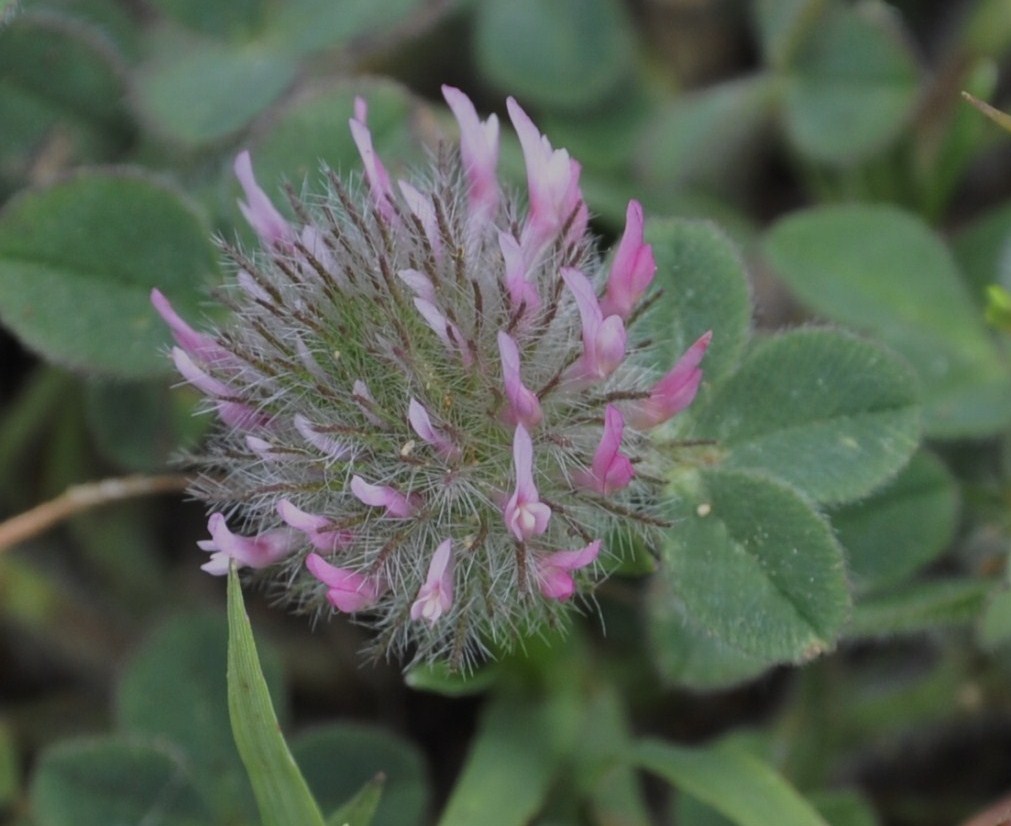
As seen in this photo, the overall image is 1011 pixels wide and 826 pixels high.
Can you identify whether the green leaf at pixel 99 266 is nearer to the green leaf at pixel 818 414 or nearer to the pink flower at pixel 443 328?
the pink flower at pixel 443 328

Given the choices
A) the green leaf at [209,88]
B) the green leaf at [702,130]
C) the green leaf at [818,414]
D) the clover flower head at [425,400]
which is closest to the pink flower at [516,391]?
the clover flower head at [425,400]

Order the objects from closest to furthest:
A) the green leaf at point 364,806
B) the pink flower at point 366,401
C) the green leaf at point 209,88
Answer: the pink flower at point 366,401 < the green leaf at point 364,806 < the green leaf at point 209,88

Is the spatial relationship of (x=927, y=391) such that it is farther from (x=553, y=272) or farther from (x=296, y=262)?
(x=296, y=262)

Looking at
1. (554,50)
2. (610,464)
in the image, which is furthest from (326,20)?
(610,464)

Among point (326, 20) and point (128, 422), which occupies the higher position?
point (326, 20)

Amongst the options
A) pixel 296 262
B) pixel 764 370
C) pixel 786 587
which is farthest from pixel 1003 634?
pixel 296 262

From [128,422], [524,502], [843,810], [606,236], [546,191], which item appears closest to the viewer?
[524,502]

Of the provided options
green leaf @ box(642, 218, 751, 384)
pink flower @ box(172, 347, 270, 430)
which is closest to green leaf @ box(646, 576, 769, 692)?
green leaf @ box(642, 218, 751, 384)

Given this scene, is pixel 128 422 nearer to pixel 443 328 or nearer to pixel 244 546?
pixel 244 546
